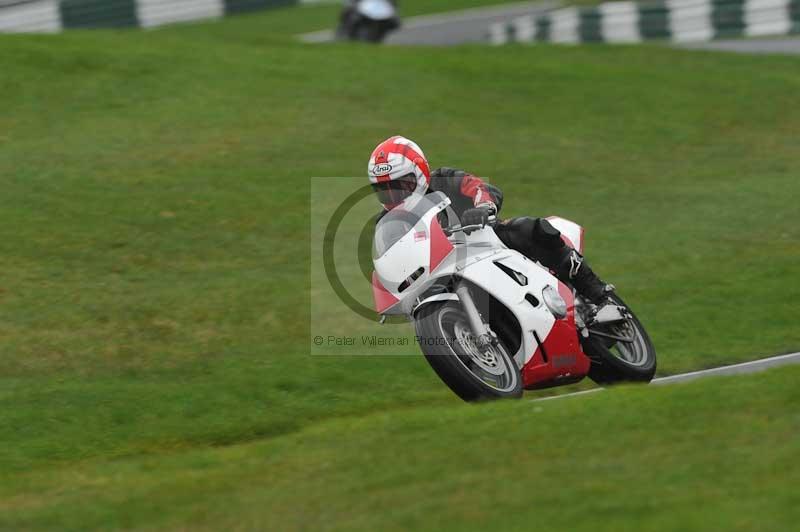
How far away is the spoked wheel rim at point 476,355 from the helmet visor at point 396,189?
909 mm

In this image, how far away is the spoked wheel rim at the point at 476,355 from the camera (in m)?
7.82

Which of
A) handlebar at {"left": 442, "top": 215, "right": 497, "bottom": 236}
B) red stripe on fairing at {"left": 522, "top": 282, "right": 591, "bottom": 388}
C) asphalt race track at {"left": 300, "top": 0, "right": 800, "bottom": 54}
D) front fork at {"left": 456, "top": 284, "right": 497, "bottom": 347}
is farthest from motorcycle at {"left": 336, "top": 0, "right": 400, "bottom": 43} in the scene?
front fork at {"left": 456, "top": 284, "right": 497, "bottom": 347}

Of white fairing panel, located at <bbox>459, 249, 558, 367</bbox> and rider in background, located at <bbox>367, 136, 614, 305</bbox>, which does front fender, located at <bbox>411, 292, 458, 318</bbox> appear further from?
rider in background, located at <bbox>367, 136, 614, 305</bbox>

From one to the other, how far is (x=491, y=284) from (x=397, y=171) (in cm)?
96

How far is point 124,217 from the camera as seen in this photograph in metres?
14.3

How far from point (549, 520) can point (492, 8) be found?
103ft

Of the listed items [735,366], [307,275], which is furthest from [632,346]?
[307,275]

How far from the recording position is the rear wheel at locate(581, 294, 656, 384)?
28.7 feet

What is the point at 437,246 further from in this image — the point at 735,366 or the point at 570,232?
the point at 735,366

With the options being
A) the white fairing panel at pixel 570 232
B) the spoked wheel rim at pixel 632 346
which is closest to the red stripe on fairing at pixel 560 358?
the spoked wheel rim at pixel 632 346

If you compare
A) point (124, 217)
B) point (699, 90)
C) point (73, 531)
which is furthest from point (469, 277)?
point (699, 90)

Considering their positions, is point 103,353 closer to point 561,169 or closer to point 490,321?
point 490,321

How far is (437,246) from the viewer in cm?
808

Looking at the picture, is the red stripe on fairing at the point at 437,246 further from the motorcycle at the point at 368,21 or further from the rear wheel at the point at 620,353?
the motorcycle at the point at 368,21
